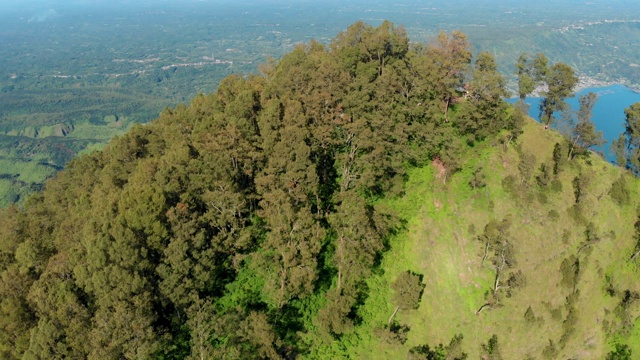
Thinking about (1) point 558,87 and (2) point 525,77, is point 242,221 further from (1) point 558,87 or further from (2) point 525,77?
(1) point 558,87

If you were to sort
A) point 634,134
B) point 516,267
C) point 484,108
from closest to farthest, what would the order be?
1. point 516,267
2. point 484,108
3. point 634,134

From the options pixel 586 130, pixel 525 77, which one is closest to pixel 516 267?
pixel 586 130

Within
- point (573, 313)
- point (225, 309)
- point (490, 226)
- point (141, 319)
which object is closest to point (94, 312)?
point (141, 319)

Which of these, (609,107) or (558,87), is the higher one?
(558,87)

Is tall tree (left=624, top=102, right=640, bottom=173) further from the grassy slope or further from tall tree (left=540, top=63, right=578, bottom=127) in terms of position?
tall tree (left=540, top=63, right=578, bottom=127)

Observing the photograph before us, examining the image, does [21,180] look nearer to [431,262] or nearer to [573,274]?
[431,262]

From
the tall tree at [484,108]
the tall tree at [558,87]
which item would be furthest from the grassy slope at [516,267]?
the tall tree at [558,87]
